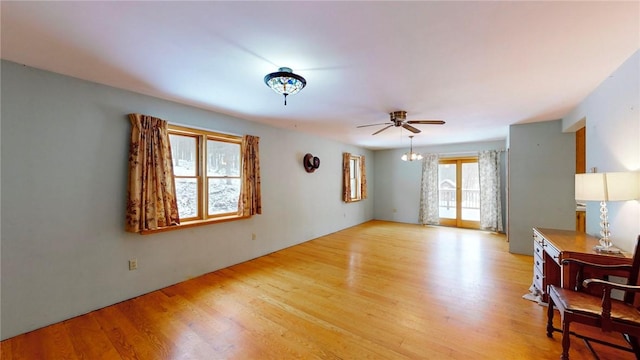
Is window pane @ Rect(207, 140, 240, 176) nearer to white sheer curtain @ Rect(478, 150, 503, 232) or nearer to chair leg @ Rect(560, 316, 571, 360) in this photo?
chair leg @ Rect(560, 316, 571, 360)

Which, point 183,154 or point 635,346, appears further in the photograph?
point 183,154

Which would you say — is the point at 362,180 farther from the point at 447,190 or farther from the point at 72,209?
the point at 72,209

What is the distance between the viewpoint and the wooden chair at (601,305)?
64.5 inches

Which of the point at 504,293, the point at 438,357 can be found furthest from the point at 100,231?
the point at 504,293

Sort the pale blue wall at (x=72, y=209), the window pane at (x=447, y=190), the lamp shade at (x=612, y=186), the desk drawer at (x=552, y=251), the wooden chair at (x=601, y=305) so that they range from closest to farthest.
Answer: the wooden chair at (x=601, y=305)
the lamp shade at (x=612, y=186)
the pale blue wall at (x=72, y=209)
the desk drawer at (x=552, y=251)
the window pane at (x=447, y=190)

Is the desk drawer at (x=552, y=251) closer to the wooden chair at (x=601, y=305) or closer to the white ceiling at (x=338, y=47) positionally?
the wooden chair at (x=601, y=305)

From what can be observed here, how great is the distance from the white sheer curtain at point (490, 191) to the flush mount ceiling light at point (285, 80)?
240 inches

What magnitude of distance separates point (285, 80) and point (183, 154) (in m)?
2.20

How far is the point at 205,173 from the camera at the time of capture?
12.0 ft

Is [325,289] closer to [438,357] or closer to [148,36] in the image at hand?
[438,357]

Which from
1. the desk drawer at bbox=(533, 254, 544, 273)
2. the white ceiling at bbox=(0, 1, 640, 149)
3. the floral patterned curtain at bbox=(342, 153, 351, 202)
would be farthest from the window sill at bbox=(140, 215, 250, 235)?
the desk drawer at bbox=(533, 254, 544, 273)

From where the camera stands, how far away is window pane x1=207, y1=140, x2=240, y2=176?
3.80 metres

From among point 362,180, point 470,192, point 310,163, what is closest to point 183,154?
point 310,163

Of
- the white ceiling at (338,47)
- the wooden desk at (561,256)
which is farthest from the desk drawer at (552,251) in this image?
the white ceiling at (338,47)
